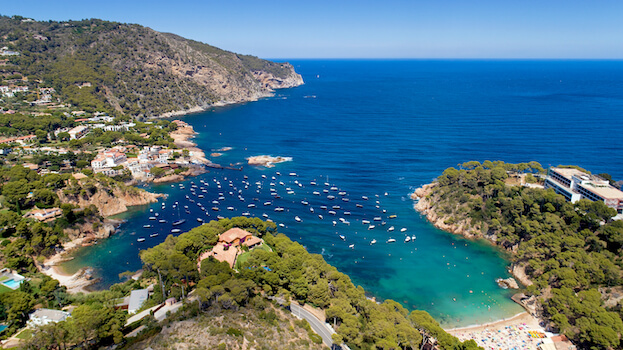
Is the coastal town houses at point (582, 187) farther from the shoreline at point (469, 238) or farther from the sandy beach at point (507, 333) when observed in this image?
the sandy beach at point (507, 333)

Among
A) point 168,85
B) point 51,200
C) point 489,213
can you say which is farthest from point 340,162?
point 168,85

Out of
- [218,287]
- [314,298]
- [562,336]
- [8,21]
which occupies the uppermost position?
[8,21]

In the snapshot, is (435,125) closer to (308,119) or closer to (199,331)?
(308,119)

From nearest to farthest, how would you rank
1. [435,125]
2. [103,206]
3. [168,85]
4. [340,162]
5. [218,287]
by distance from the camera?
[218,287] < [103,206] < [340,162] < [435,125] < [168,85]

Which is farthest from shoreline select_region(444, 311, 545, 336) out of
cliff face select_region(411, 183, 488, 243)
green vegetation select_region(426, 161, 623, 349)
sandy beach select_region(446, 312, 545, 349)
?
cliff face select_region(411, 183, 488, 243)

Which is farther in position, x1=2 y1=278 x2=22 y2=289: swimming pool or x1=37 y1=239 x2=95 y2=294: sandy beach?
x1=37 y1=239 x2=95 y2=294: sandy beach

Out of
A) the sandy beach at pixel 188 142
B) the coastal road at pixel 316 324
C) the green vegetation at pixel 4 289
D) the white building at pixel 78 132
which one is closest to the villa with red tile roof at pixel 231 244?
the coastal road at pixel 316 324

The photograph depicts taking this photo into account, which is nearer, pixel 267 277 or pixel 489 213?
pixel 267 277

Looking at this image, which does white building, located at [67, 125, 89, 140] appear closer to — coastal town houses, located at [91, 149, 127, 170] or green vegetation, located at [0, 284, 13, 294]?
coastal town houses, located at [91, 149, 127, 170]
